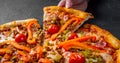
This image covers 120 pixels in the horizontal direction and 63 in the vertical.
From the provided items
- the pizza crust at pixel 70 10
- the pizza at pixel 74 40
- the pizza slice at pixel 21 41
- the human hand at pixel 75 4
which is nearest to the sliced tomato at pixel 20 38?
the pizza slice at pixel 21 41

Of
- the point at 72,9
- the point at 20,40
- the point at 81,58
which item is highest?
the point at 72,9

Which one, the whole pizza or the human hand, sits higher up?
the human hand

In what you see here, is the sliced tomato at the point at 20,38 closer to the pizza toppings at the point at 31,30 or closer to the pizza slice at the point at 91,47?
the pizza toppings at the point at 31,30

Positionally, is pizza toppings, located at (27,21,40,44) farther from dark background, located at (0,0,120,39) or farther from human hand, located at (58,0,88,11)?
human hand, located at (58,0,88,11)

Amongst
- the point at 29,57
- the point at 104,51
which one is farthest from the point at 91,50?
the point at 29,57

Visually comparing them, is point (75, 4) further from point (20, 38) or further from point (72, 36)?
point (20, 38)

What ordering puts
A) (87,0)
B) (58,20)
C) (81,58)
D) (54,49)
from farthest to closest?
1. (87,0)
2. (58,20)
3. (54,49)
4. (81,58)

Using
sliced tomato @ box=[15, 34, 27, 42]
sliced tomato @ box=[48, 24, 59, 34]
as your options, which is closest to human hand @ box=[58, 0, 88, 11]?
sliced tomato @ box=[48, 24, 59, 34]

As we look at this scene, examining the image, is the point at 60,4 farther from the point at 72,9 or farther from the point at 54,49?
the point at 54,49
